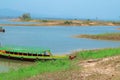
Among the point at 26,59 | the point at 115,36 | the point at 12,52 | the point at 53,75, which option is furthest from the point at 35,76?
the point at 115,36

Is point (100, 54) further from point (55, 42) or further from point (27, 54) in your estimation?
point (55, 42)

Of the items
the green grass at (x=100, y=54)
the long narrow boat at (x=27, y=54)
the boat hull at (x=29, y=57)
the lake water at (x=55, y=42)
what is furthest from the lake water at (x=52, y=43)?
the green grass at (x=100, y=54)

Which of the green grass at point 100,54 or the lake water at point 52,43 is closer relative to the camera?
the green grass at point 100,54

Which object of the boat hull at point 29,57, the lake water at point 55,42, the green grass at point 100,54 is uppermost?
the green grass at point 100,54

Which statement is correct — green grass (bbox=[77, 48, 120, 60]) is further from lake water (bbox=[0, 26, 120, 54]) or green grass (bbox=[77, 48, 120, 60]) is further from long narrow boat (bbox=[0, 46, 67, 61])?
lake water (bbox=[0, 26, 120, 54])

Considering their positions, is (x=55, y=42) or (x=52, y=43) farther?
(x=55, y=42)

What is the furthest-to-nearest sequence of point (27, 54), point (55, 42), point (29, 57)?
point (55, 42), point (27, 54), point (29, 57)

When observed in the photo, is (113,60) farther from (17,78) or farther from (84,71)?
(17,78)

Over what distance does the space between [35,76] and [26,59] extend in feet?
46.9

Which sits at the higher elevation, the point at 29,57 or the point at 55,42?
the point at 29,57

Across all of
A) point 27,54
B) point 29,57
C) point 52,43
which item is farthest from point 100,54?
point 52,43

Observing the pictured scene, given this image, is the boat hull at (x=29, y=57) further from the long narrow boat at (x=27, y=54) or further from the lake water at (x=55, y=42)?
the lake water at (x=55, y=42)

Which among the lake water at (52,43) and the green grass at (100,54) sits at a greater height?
the green grass at (100,54)

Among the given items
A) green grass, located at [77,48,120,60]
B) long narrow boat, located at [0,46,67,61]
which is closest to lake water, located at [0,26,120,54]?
long narrow boat, located at [0,46,67,61]
